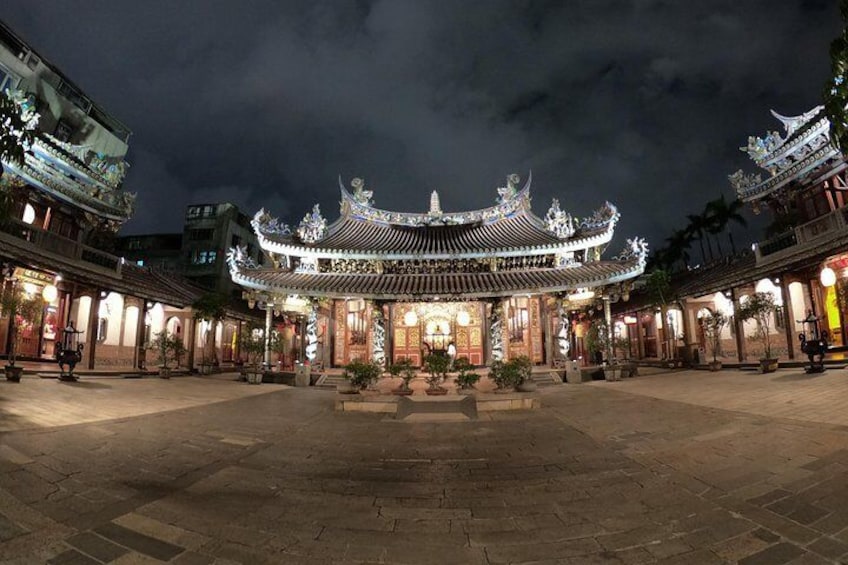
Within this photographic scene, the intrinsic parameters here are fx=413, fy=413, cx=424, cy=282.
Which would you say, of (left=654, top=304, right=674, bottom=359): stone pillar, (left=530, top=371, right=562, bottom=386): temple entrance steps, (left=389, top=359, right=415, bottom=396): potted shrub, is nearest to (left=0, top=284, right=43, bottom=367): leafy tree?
(left=389, top=359, right=415, bottom=396): potted shrub

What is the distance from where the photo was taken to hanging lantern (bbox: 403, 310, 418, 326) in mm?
24375

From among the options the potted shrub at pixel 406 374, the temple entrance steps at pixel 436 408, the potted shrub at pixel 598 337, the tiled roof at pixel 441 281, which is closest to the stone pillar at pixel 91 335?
the tiled roof at pixel 441 281

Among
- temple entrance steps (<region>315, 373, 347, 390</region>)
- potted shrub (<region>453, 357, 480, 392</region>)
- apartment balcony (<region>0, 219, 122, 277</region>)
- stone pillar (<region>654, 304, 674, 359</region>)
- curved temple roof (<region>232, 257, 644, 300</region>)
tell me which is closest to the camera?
potted shrub (<region>453, 357, 480, 392</region>)

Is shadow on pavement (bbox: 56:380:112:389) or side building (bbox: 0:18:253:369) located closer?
Answer: shadow on pavement (bbox: 56:380:112:389)

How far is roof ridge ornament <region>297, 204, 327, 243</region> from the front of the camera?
78.6 feet

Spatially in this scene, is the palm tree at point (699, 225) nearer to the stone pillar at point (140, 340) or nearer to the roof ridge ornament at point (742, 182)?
the roof ridge ornament at point (742, 182)

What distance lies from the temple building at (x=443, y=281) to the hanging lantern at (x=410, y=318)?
9cm

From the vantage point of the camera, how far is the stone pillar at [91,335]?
19812 mm

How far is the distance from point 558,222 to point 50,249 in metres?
24.7

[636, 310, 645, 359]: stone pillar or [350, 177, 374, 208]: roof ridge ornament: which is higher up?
[350, 177, 374, 208]: roof ridge ornament

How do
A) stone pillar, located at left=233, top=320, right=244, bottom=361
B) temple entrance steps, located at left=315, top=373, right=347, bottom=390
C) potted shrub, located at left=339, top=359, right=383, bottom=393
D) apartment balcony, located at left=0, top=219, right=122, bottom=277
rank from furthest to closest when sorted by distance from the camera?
stone pillar, located at left=233, top=320, right=244, bottom=361 < temple entrance steps, located at left=315, top=373, right=347, bottom=390 < apartment balcony, located at left=0, top=219, right=122, bottom=277 < potted shrub, located at left=339, top=359, right=383, bottom=393

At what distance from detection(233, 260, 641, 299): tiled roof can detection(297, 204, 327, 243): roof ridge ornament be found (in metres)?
2.36

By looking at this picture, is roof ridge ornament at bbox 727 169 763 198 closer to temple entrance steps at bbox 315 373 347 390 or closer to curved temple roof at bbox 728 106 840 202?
curved temple roof at bbox 728 106 840 202

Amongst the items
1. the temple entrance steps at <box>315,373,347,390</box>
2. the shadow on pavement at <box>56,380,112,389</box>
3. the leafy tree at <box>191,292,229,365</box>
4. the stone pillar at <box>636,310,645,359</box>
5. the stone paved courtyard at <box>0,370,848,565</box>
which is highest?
the leafy tree at <box>191,292,229,365</box>
